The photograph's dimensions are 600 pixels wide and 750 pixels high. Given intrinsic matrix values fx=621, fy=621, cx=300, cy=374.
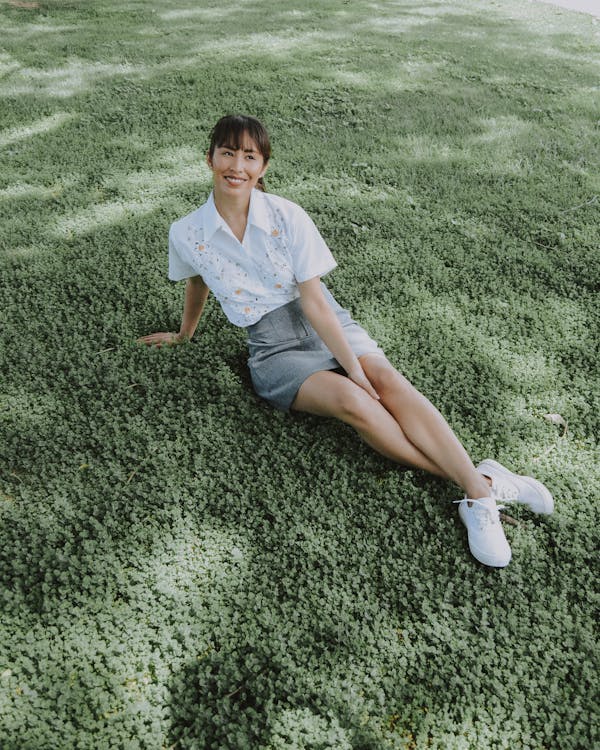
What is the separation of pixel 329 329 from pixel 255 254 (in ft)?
1.48

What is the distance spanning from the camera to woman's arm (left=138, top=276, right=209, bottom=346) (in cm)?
286

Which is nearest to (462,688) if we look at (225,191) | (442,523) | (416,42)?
(442,523)

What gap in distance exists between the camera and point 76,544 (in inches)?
87.4

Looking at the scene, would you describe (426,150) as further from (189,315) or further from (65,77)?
(65,77)

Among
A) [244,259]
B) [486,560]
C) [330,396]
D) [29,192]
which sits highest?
[244,259]

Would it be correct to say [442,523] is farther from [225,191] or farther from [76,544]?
[225,191]

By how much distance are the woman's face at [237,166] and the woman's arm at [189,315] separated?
49cm

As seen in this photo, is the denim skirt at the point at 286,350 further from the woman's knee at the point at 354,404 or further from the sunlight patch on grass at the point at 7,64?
the sunlight patch on grass at the point at 7,64

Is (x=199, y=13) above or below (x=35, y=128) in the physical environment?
above

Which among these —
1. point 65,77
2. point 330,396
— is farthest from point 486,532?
point 65,77

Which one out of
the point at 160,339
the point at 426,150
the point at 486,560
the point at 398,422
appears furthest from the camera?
the point at 426,150

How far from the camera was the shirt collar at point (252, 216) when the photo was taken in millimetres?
2539

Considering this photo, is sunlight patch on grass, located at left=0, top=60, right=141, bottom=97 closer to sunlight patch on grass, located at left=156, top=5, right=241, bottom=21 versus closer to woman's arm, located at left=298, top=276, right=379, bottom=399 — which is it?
sunlight patch on grass, located at left=156, top=5, right=241, bottom=21

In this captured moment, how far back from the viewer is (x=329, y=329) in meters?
2.52
